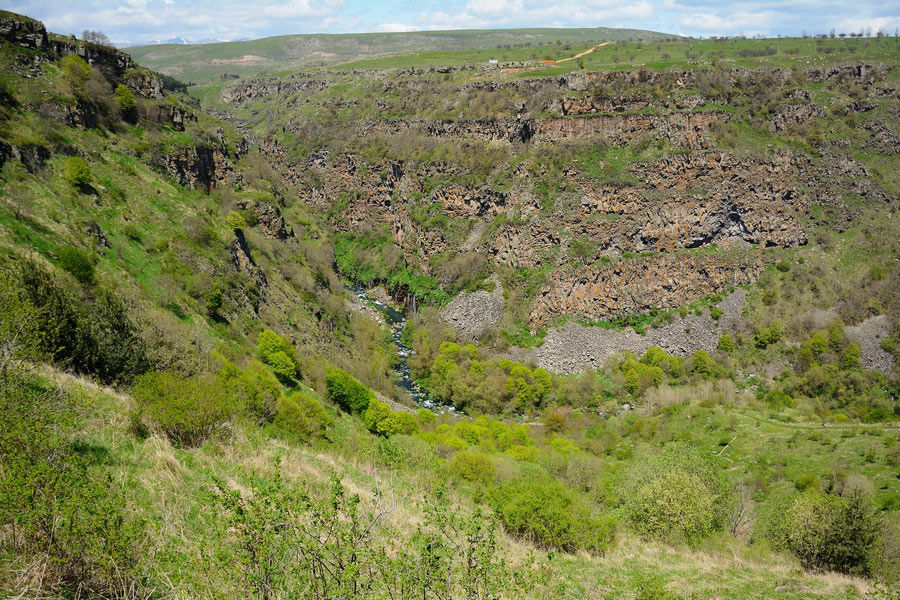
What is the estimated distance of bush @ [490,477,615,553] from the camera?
58.0 ft

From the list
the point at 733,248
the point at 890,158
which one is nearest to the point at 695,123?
the point at 733,248

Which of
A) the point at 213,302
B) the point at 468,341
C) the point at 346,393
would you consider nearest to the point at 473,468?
the point at 346,393

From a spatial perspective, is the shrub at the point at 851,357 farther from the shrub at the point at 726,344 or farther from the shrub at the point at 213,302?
the shrub at the point at 213,302

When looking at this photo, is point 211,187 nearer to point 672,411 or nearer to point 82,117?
point 82,117

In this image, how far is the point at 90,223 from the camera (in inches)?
1236

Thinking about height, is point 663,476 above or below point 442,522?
below

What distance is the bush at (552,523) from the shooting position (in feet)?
58.0

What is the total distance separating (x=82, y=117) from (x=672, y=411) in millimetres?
55797

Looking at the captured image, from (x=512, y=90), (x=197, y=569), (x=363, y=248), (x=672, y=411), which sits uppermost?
(x=512, y=90)

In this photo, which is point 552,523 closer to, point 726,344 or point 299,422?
point 299,422

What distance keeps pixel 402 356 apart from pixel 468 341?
8.56 m

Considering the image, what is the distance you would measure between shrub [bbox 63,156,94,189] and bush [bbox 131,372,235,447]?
80.4 ft

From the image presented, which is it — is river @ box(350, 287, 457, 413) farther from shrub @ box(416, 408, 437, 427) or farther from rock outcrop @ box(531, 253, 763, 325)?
rock outcrop @ box(531, 253, 763, 325)

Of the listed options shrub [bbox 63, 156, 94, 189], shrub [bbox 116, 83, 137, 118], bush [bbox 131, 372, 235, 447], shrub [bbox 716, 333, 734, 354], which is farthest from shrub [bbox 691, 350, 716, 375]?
shrub [bbox 116, 83, 137, 118]
